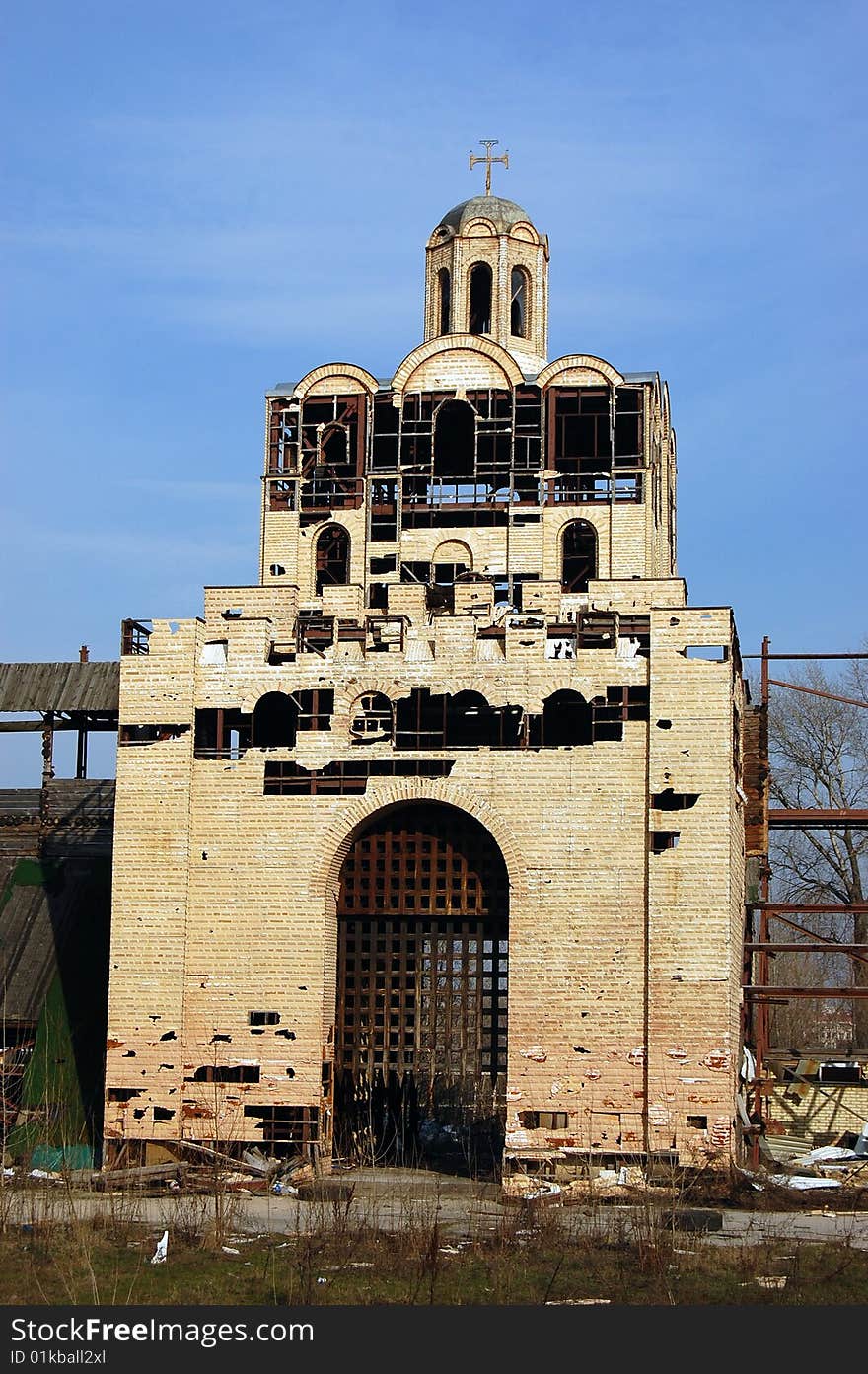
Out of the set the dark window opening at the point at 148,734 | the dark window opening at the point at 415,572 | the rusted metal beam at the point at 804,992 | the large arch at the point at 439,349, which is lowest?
the rusted metal beam at the point at 804,992

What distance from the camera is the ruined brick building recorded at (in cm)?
2673

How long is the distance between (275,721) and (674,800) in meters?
6.84

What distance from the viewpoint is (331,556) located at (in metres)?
33.9

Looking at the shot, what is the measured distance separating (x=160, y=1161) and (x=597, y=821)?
830cm

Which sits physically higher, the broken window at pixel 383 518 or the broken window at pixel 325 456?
the broken window at pixel 325 456

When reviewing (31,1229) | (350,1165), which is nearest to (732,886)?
(350,1165)

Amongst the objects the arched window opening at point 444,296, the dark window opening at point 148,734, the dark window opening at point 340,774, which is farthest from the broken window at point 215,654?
the arched window opening at point 444,296

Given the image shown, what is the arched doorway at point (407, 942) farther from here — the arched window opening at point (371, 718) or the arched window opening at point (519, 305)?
the arched window opening at point (519, 305)

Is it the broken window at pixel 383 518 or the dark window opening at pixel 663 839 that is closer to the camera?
the dark window opening at pixel 663 839

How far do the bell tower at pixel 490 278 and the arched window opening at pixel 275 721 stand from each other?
9.42 m

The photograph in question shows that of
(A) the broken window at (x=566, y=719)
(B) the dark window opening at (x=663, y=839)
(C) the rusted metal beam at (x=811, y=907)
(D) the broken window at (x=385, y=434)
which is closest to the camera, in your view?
(B) the dark window opening at (x=663, y=839)

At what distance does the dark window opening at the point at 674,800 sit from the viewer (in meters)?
27.1

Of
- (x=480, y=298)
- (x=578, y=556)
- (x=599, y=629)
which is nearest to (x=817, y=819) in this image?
(x=578, y=556)

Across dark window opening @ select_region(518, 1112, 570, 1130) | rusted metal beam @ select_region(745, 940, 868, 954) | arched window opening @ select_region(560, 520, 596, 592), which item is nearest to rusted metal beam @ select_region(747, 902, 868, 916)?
rusted metal beam @ select_region(745, 940, 868, 954)
